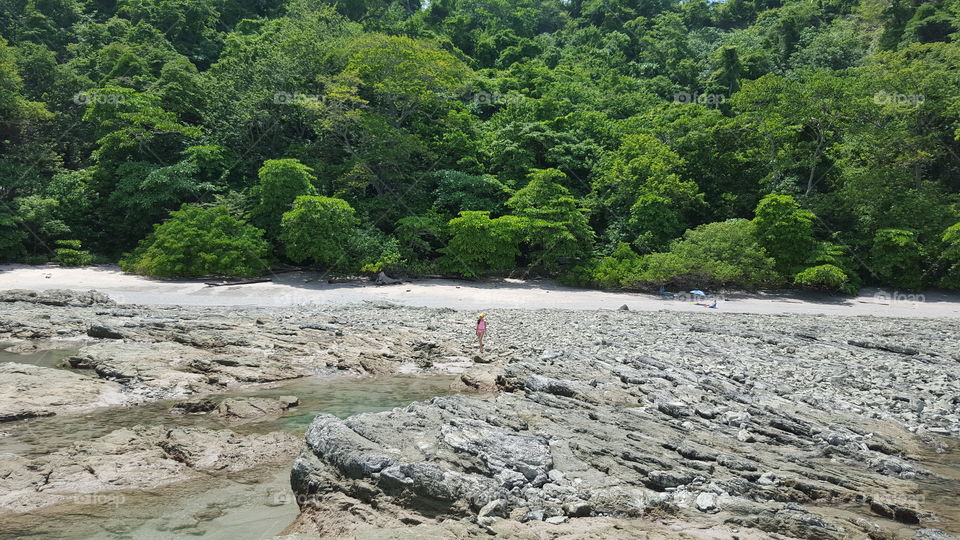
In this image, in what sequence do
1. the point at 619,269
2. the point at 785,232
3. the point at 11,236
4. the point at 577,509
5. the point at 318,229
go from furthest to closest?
the point at 11,236 < the point at 619,269 < the point at 318,229 < the point at 785,232 < the point at 577,509

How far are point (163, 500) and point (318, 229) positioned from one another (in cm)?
2015

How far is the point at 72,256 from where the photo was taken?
2784 cm

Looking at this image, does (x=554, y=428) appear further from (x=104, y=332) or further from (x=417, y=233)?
(x=417, y=233)

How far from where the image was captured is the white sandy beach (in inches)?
907

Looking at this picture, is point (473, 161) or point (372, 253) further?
point (473, 161)

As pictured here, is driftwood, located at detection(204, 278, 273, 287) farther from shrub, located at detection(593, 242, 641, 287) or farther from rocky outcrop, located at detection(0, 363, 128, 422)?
shrub, located at detection(593, 242, 641, 287)

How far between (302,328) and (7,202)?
2374 centimetres

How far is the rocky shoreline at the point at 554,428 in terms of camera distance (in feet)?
20.6

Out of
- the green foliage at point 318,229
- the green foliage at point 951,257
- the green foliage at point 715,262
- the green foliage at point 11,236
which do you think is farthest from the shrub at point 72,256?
the green foliage at point 951,257

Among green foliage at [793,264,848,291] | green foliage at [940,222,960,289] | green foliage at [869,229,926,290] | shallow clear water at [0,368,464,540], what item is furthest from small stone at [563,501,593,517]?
green foliage at [940,222,960,289]

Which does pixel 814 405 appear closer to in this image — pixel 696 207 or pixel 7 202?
pixel 696 207

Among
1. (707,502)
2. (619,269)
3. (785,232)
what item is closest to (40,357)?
(707,502)

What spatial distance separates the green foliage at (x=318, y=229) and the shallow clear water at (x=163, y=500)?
15.8 metres

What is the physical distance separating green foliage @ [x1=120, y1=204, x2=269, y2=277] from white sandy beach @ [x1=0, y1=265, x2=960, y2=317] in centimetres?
69
